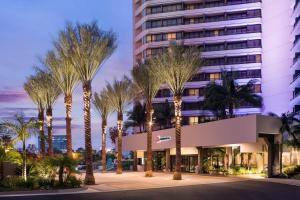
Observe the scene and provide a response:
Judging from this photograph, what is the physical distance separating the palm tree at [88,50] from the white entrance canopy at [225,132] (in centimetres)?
1356

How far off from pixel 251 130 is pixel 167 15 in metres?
73.5

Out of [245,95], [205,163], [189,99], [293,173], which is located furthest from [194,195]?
[189,99]

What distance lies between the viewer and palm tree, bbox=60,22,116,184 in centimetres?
3969

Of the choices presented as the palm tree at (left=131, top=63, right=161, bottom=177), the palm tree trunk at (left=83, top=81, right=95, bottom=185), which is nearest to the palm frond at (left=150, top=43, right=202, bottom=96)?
the palm tree at (left=131, top=63, right=161, bottom=177)

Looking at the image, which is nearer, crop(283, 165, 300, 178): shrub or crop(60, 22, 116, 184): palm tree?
crop(60, 22, 116, 184): palm tree

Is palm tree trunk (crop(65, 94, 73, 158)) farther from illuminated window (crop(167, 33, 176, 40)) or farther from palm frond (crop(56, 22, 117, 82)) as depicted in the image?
illuminated window (crop(167, 33, 176, 40))

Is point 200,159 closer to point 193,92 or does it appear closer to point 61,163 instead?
point 61,163

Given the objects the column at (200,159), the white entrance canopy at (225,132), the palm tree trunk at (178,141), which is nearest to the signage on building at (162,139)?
the white entrance canopy at (225,132)

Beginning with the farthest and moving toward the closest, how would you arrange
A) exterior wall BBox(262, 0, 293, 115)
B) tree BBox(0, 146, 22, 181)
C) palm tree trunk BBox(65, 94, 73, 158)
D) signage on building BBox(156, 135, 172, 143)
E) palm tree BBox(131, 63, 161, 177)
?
exterior wall BBox(262, 0, 293, 115) < signage on building BBox(156, 135, 172, 143) < palm tree BBox(131, 63, 161, 177) < palm tree trunk BBox(65, 94, 73, 158) < tree BBox(0, 146, 22, 181)

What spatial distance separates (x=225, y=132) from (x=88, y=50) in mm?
16238

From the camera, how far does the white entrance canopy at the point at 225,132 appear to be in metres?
43.4

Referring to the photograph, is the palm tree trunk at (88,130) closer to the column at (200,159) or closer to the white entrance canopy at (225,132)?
the white entrance canopy at (225,132)

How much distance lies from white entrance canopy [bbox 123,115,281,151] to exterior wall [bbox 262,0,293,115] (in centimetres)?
3704

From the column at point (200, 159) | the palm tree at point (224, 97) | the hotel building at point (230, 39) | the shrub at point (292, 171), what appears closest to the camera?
the shrub at point (292, 171)
